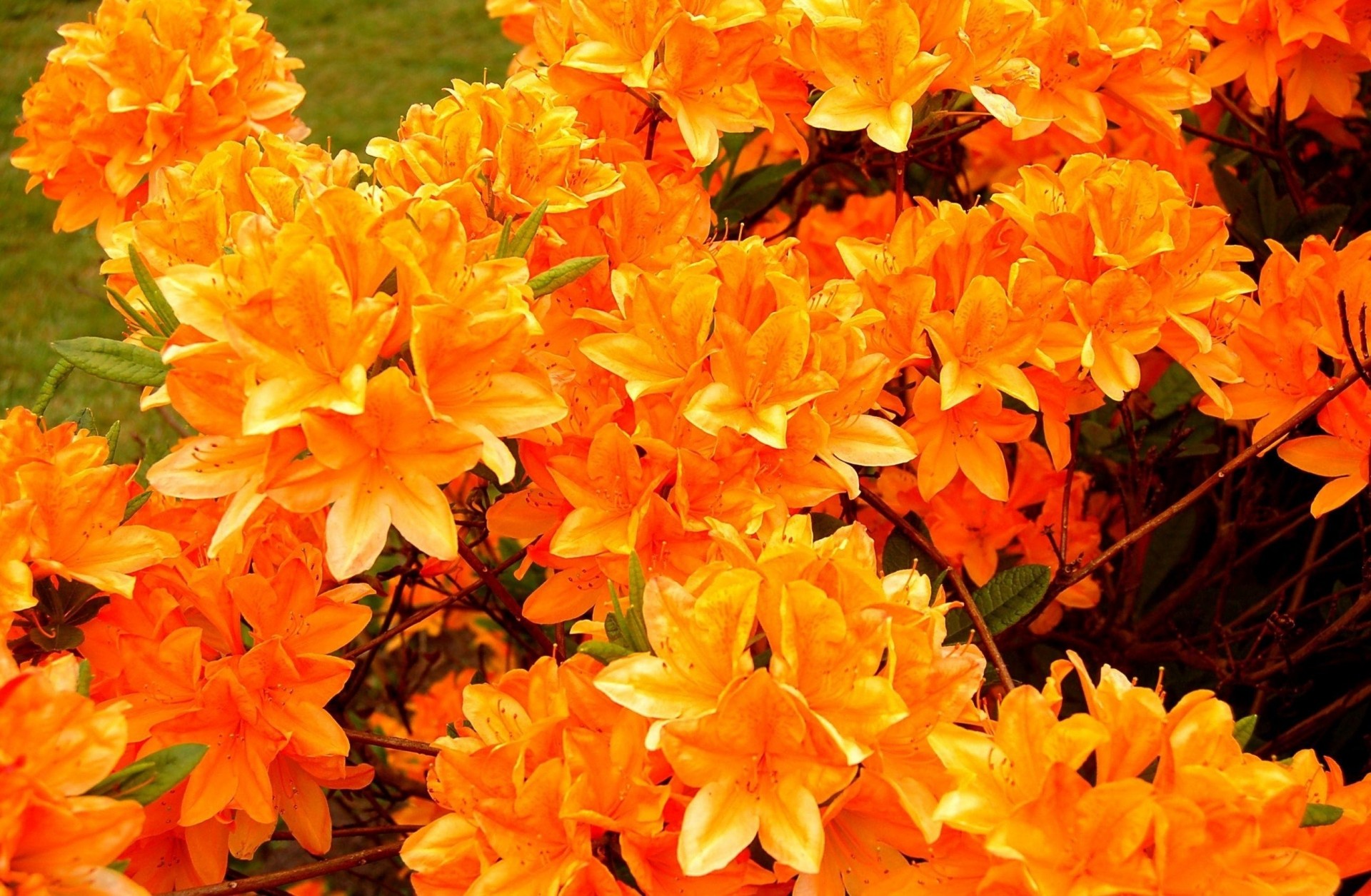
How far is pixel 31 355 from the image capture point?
5.24m

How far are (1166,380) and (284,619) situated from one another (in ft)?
5.95

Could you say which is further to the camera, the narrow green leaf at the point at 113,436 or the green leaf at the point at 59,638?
the narrow green leaf at the point at 113,436

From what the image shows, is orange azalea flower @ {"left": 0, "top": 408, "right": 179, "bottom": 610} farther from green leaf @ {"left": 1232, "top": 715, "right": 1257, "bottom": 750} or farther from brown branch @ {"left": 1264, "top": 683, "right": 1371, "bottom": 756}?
brown branch @ {"left": 1264, "top": 683, "right": 1371, "bottom": 756}

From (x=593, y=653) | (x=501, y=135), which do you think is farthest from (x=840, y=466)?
(x=501, y=135)

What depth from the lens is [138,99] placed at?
2119 mm

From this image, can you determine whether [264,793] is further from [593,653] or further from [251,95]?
[251,95]

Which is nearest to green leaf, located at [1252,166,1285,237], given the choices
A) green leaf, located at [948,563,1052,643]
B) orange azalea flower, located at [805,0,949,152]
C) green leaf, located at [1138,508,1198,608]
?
green leaf, located at [1138,508,1198,608]

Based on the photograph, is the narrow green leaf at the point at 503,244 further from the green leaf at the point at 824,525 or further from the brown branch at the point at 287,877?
the brown branch at the point at 287,877

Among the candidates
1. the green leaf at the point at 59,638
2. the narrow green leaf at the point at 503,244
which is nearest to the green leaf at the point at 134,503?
the green leaf at the point at 59,638

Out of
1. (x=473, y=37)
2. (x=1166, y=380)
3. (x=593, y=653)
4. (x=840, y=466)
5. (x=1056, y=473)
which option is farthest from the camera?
(x=473, y=37)

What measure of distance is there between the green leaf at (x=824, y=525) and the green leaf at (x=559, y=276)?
501 mm

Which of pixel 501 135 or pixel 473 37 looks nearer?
pixel 501 135

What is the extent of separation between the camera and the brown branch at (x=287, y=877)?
57.0 inches

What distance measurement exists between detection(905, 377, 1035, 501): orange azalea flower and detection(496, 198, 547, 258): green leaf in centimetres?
59
